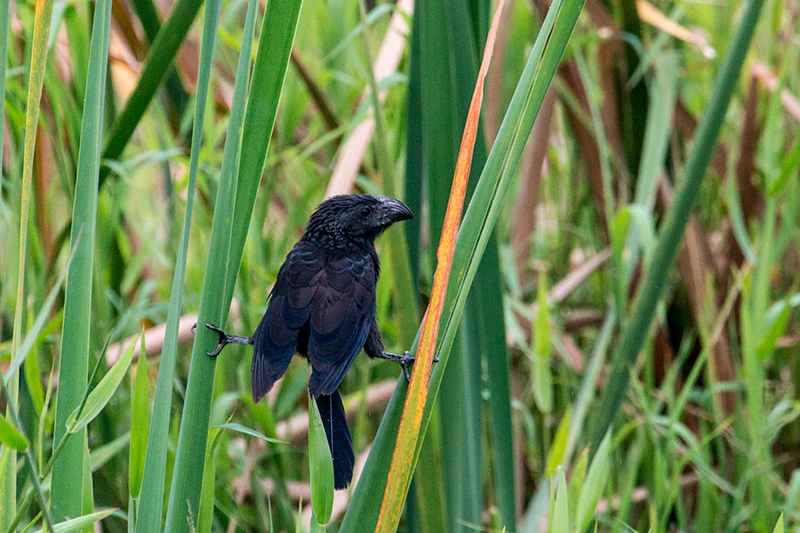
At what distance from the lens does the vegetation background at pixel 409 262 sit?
0.73 m

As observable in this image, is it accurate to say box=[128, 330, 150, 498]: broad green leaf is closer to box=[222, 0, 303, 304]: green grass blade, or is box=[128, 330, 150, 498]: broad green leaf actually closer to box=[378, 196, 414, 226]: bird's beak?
box=[222, 0, 303, 304]: green grass blade

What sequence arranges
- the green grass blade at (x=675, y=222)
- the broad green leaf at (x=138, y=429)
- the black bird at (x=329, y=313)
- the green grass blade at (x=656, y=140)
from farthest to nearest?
the green grass blade at (x=656, y=140) → the green grass blade at (x=675, y=222) → the broad green leaf at (x=138, y=429) → the black bird at (x=329, y=313)

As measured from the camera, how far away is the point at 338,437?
2.41 ft

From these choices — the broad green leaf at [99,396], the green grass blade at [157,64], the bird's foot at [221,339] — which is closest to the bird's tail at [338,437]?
the bird's foot at [221,339]

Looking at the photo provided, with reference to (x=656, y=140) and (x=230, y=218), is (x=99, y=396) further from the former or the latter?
(x=656, y=140)

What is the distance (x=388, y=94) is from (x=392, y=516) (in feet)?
4.62

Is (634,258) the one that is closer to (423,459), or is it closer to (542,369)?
(542,369)

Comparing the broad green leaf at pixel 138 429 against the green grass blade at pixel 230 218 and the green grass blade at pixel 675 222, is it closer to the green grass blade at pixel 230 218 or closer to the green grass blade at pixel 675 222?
the green grass blade at pixel 230 218

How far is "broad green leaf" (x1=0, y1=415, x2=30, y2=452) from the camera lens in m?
0.58

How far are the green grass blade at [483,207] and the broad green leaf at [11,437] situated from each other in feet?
1.10

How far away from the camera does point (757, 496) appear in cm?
159

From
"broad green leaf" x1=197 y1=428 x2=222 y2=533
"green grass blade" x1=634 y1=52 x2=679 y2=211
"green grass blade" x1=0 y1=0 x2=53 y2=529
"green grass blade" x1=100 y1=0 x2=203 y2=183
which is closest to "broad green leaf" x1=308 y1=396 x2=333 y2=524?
"broad green leaf" x1=197 y1=428 x2=222 y2=533

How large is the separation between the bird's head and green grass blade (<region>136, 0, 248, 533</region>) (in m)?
0.17

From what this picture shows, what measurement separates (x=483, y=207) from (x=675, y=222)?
25.6 inches
